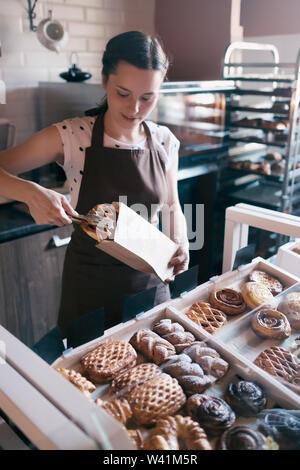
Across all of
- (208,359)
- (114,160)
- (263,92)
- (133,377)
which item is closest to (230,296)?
(208,359)

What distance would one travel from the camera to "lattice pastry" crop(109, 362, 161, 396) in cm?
65

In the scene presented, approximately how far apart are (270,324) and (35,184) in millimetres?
650

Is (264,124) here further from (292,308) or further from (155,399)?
(155,399)

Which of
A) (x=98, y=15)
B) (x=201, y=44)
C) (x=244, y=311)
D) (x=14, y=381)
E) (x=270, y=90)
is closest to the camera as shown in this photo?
(x=14, y=381)

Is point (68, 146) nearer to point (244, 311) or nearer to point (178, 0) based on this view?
point (244, 311)

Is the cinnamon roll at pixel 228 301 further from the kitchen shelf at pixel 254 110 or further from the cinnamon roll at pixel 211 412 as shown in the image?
the kitchen shelf at pixel 254 110

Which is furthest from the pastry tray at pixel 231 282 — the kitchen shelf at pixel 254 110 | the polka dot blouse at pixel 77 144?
the kitchen shelf at pixel 254 110

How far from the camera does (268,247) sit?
2773mm

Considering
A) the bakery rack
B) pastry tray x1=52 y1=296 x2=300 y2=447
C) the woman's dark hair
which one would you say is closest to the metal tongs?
pastry tray x1=52 y1=296 x2=300 y2=447

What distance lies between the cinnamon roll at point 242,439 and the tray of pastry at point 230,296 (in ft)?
0.88

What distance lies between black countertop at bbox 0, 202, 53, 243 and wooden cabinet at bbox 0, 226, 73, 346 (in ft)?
0.09

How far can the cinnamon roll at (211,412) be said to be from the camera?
1.94ft

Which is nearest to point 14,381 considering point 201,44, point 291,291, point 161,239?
point 161,239

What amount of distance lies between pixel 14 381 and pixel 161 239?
19.1 inches
